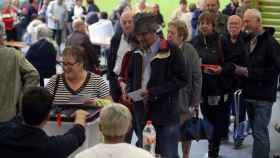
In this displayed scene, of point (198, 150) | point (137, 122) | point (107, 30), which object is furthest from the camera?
point (107, 30)

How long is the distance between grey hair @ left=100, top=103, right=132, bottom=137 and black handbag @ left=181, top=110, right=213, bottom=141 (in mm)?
2482

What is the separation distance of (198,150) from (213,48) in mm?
1366

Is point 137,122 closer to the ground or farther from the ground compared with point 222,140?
farther from the ground

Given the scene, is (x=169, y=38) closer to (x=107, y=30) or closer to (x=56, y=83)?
(x=56, y=83)

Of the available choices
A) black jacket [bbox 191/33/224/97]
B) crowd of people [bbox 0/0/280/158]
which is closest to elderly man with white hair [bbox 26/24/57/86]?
crowd of people [bbox 0/0/280/158]

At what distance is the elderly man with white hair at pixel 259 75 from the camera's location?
5.47 meters

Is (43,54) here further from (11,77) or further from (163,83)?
(163,83)

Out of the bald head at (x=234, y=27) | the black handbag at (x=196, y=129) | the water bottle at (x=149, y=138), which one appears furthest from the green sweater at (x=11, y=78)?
the bald head at (x=234, y=27)

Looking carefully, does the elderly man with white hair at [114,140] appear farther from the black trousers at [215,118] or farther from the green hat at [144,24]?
the black trousers at [215,118]

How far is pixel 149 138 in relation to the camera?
14.0ft

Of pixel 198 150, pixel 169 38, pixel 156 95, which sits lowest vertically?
pixel 198 150

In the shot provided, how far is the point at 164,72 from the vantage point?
15.3ft

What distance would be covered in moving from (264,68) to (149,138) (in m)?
1.78

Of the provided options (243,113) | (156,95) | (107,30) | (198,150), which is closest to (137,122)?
(156,95)
